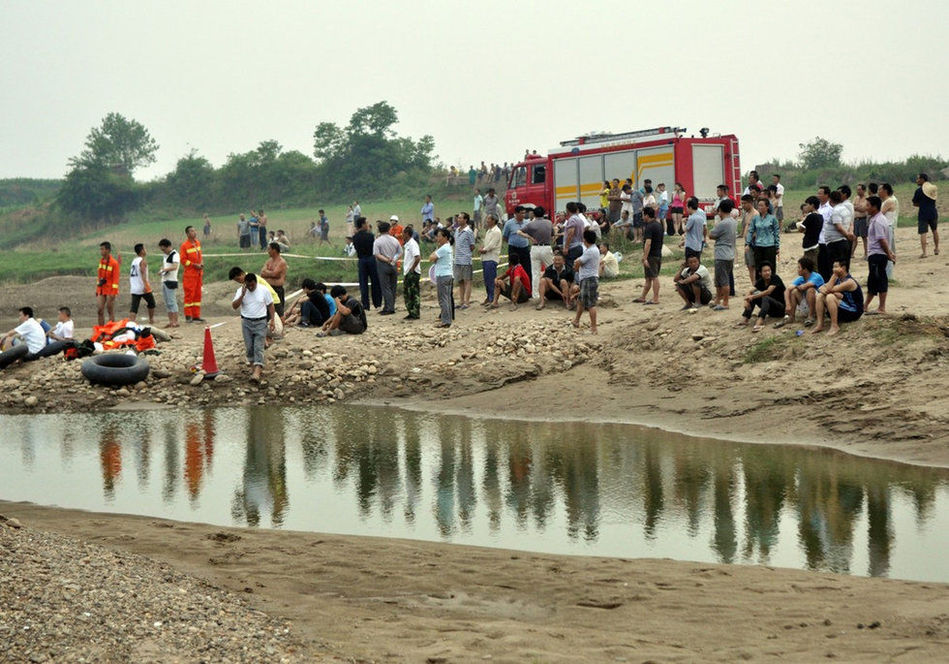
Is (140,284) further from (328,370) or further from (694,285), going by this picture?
(694,285)

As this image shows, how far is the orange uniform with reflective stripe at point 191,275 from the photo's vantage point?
22594mm

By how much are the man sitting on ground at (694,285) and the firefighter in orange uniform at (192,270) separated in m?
9.14

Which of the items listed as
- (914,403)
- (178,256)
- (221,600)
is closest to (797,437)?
(914,403)

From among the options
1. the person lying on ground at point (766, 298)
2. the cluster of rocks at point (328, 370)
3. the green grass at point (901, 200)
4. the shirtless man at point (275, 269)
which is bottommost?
the cluster of rocks at point (328, 370)

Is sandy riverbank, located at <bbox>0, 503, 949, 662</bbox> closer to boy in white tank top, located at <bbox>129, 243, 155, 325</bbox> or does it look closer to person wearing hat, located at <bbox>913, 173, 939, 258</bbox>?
boy in white tank top, located at <bbox>129, 243, 155, 325</bbox>

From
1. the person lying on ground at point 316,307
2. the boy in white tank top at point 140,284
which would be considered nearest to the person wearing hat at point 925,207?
the person lying on ground at point 316,307

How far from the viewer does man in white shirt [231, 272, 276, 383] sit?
18500 mm

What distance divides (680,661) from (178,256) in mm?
18851

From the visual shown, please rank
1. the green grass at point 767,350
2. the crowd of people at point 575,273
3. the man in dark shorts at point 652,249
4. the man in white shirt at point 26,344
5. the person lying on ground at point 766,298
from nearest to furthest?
the green grass at point 767,350 → the crowd of people at point 575,273 → the person lying on ground at point 766,298 → the man in dark shorts at point 652,249 → the man in white shirt at point 26,344

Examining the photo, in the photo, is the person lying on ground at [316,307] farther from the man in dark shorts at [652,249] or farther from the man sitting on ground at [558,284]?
the man in dark shorts at [652,249]

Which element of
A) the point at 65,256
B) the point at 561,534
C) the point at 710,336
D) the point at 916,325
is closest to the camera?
the point at 561,534

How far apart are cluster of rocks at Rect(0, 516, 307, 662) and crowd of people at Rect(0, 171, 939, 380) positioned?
969 centimetres

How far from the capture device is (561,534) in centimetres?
1065

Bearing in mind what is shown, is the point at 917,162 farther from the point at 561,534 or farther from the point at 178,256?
the point at 561,534
